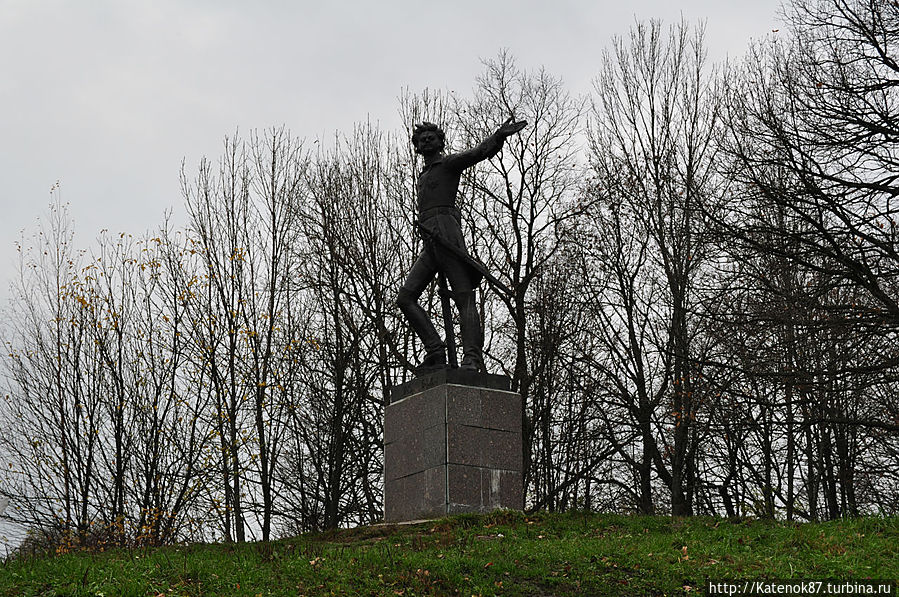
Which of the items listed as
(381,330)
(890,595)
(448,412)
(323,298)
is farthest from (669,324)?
(890,595)

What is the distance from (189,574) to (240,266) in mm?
13780

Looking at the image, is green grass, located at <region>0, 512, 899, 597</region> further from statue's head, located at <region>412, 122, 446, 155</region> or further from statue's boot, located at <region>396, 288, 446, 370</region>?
statue's head, located at <region>412, 122, 446, 155</region>

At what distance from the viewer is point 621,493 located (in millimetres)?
23625

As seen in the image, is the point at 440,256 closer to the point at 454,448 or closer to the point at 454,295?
the point at 454,295

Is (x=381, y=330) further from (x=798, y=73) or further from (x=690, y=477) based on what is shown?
(x=798, y=73)

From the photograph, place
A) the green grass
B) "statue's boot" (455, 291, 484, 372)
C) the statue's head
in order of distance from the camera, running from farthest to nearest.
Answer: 1. the statue's head
2. "statue's boot" (455, 291, 484, 372)
3. the green grass

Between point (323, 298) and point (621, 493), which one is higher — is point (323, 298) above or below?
Answer: above

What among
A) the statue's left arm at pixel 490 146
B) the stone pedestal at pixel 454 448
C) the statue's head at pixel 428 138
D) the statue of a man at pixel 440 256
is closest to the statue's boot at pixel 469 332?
the statue of a man at pixel 440 256

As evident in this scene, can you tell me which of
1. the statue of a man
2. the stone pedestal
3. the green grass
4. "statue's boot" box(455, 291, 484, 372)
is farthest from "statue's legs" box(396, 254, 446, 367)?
the green grass

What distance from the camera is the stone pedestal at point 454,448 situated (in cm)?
1081

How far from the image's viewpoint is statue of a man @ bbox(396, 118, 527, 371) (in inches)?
460

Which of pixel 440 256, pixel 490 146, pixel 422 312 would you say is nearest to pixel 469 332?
pixel 422 312

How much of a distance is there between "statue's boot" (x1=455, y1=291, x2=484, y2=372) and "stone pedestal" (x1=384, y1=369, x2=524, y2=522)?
0.30m

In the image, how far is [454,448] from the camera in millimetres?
10828
